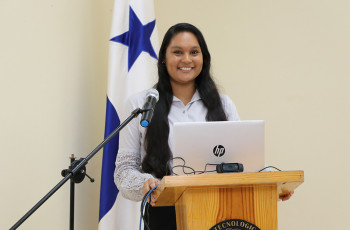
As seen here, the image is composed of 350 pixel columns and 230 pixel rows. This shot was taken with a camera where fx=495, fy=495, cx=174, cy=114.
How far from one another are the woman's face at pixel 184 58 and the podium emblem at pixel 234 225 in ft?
3.24

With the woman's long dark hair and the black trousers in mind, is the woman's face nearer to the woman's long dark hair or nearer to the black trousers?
the woman's long dark hair

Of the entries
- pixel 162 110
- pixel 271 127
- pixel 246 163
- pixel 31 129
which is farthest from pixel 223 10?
pixel 246 163

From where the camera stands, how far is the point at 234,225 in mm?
1573

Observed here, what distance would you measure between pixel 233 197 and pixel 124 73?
1.63 meters

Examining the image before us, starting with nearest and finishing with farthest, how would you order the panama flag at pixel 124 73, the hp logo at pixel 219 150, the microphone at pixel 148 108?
the microphone at pixel 148 108 < the hp logo at pixel 219 150 < the panama flag at pixel 124 73

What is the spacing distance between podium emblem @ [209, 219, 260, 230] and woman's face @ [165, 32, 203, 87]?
3.24ft

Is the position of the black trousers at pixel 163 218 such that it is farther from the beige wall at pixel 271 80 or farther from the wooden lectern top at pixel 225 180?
the beige wall at pixel 271 80

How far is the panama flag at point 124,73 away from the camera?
2.90 metres

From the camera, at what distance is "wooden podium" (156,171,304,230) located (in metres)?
1.52

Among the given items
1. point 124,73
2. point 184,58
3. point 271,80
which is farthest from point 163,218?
point 271,80

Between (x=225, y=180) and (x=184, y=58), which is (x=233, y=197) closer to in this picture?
Answer: (x=225, y=180)

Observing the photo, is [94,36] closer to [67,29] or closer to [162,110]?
[67,29]

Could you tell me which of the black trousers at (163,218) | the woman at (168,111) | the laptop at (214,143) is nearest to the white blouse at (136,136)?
the woman at (168,111)

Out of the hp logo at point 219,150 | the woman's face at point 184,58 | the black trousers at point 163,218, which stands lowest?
the black trousers at point 163,218
